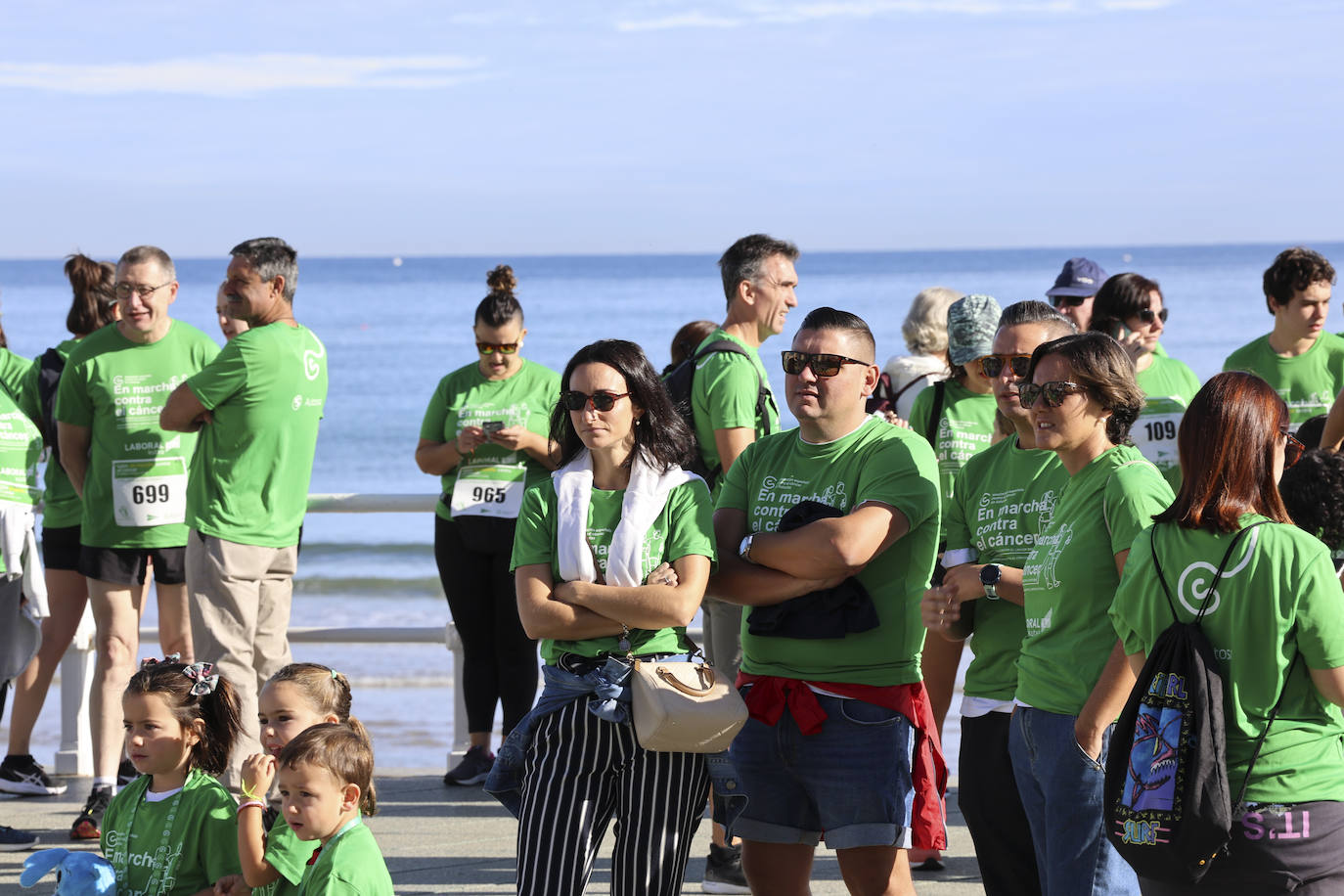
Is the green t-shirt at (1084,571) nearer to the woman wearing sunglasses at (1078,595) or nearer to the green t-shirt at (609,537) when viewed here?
the woman wearing sunglasses at (1078,595)

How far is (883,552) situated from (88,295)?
4400 millimetres

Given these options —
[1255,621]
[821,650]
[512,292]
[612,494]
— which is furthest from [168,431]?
[1255,621]

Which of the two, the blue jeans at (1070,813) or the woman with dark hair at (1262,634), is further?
the blue jeans at (1070,813)

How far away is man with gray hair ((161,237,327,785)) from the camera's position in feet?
19.1

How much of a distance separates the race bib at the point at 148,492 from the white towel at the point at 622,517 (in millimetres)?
2922

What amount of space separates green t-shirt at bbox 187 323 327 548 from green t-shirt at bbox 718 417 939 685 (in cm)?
265

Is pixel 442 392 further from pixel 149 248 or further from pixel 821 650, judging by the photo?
pixel 821 650

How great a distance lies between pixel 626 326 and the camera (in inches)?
2400

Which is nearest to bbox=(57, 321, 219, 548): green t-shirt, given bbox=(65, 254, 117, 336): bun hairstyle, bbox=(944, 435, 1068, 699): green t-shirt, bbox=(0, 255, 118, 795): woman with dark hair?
bbox=(0, 255, 118, 795): woman with dark hair

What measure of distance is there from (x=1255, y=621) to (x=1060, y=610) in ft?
2.01

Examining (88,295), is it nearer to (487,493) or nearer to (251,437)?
(251,437)

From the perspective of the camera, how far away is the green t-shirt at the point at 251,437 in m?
5.79

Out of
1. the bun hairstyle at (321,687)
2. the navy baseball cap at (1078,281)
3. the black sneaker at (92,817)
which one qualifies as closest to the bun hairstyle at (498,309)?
the navy baseball cap at (1078,281)

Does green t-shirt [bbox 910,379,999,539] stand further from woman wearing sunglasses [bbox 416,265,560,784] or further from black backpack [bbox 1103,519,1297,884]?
black backpack [bbox 1103,519,1297,884]
